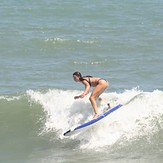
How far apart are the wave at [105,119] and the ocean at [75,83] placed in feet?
0.09

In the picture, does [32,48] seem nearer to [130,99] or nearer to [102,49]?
[102,49]

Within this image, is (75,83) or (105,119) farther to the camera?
(75,83)

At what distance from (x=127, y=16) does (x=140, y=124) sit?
889 inches

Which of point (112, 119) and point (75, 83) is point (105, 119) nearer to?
point (112, 119)

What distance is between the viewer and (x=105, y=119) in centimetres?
1507

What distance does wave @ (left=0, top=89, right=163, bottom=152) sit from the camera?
1499cm

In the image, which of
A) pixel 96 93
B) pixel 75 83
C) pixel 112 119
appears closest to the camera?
pixel 96 93

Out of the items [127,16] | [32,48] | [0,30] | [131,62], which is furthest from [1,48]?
[127,16]

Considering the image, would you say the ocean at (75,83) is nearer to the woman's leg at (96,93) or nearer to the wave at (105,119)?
the wave at (105,119)

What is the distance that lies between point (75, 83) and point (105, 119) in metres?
6.25

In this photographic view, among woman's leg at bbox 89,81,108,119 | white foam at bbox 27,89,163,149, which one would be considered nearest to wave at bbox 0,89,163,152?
white foam at bbox 27,89,163,149

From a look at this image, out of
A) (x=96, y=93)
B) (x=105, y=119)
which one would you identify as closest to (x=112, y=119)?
(x=105, y=119)

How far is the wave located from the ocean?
1.1 inches

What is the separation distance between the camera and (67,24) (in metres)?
33.8
